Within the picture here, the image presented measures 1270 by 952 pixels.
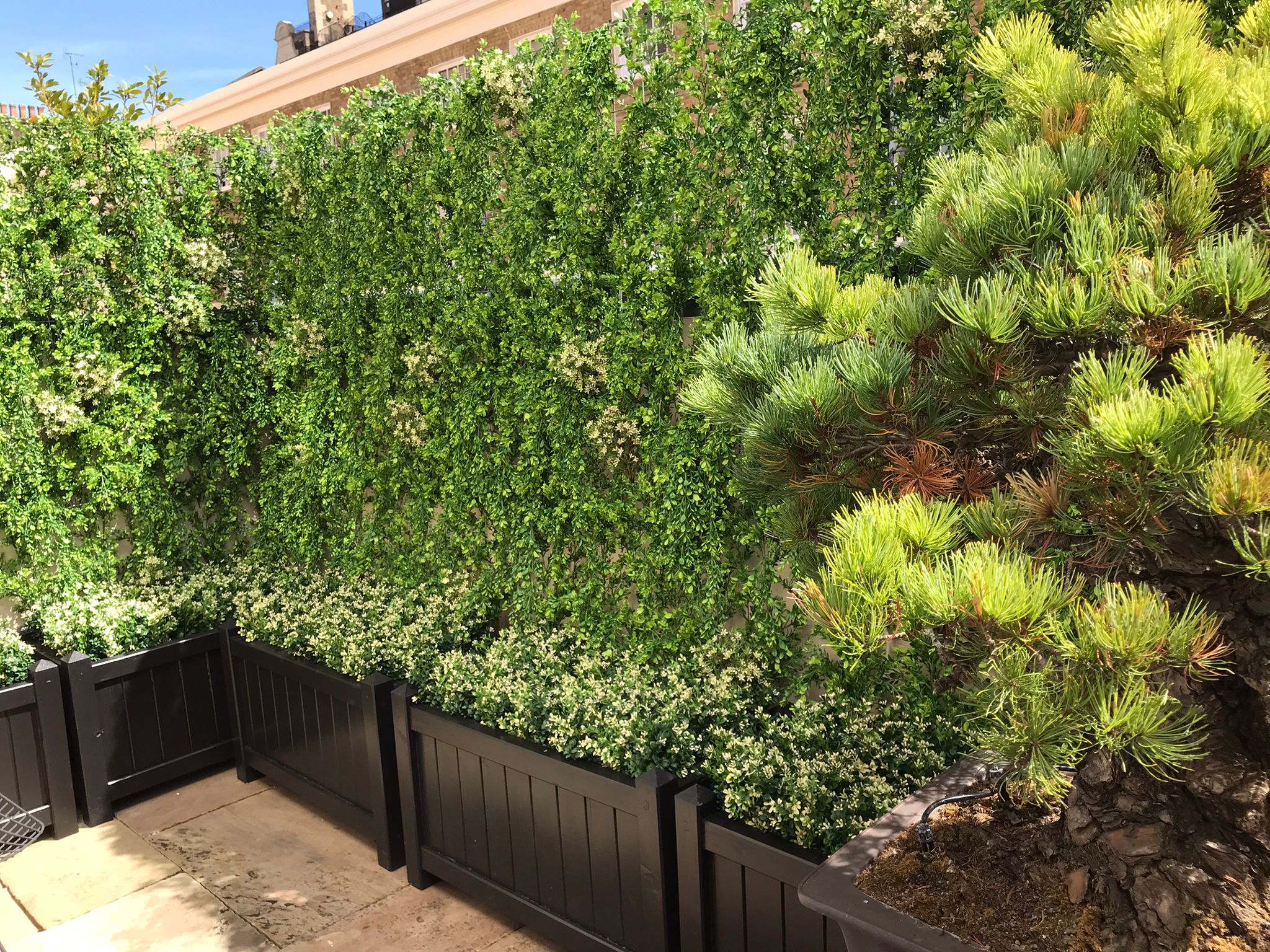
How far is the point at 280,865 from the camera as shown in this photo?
4348mm

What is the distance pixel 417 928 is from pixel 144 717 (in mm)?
2231

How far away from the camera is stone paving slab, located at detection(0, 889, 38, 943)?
3875mm

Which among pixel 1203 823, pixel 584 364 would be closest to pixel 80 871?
pixel 584 364

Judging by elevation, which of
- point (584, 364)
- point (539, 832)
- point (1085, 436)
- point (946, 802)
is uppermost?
point (584, 364)

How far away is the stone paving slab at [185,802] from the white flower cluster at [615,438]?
9.97 feet

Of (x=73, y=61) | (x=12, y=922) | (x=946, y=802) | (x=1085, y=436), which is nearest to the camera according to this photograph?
(x=1085, y=436)

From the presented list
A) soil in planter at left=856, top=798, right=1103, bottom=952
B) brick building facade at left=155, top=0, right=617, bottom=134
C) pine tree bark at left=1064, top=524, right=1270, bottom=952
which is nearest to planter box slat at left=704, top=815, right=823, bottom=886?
soil in planter at left=856, top=798, right=1103, bottom=952

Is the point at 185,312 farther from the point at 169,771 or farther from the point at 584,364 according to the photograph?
the point at 584,364

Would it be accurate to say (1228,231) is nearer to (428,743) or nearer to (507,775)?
(507,775)

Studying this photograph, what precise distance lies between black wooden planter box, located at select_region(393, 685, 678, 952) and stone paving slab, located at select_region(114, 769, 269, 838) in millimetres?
1535

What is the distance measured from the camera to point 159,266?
210 inches

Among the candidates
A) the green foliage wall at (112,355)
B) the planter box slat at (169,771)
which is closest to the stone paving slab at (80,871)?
the planter box slat at (169,771)

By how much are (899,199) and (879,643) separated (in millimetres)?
2044

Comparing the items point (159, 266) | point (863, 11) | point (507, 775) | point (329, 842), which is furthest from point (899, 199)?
point (159, 266)
